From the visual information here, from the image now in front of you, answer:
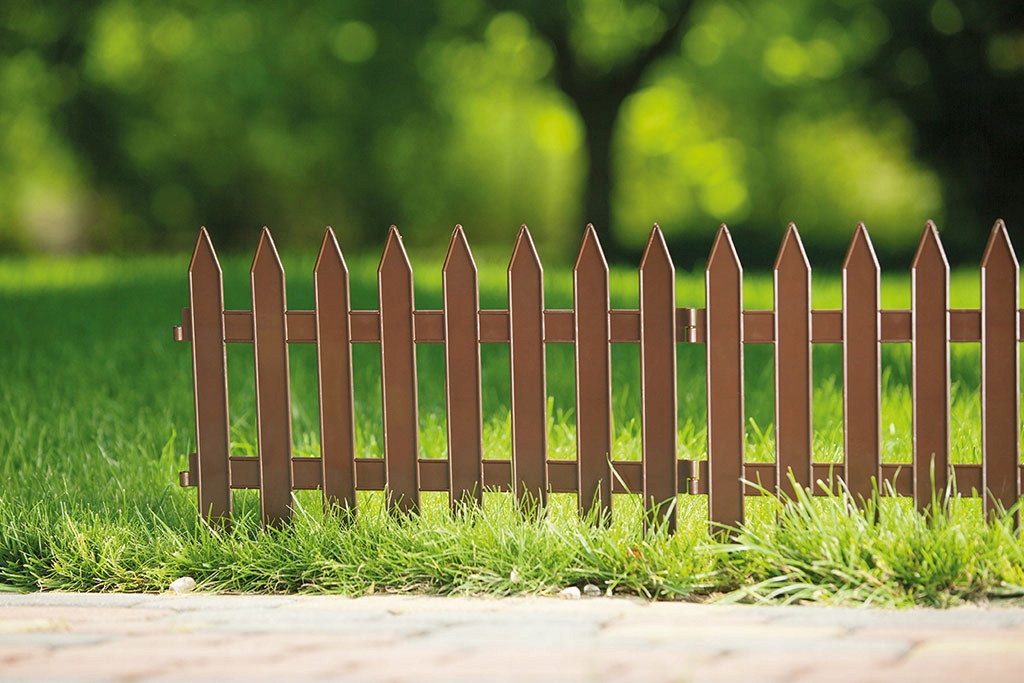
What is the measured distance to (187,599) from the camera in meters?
4.08

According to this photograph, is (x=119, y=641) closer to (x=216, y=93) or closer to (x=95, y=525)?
(x=95, y=525)

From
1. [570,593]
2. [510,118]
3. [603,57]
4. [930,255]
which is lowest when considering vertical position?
[570,593]

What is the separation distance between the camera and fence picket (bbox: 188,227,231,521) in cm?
486

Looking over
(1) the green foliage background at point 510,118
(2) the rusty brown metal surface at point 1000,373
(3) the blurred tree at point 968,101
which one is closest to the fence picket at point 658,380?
(2) the rusty brown metal surface at point 1000,373

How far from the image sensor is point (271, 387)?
4.88 metres

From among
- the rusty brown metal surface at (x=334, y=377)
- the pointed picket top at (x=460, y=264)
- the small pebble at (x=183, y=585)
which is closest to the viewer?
the small pebble at (x=183, y=585)

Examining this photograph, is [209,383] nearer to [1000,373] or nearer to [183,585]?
[183,585]

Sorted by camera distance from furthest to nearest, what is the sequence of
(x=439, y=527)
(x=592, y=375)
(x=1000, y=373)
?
(x=592, y=375), (x=1000, y=373), (x=439, y=527)

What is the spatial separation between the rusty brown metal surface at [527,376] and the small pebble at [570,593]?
656mm

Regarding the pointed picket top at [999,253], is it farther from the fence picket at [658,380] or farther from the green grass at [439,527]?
the fence picket at [658,380]

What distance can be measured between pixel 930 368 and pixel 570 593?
5.44 ft

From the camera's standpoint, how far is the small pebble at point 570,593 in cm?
404

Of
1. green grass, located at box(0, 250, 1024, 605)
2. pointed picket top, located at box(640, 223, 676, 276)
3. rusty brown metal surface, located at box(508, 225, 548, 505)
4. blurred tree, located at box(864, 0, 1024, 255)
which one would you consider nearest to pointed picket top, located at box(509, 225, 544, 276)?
rusty brown metal surface, located at box(508, 225, 548, 505)

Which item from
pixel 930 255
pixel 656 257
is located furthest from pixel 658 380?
pixel 930 255
